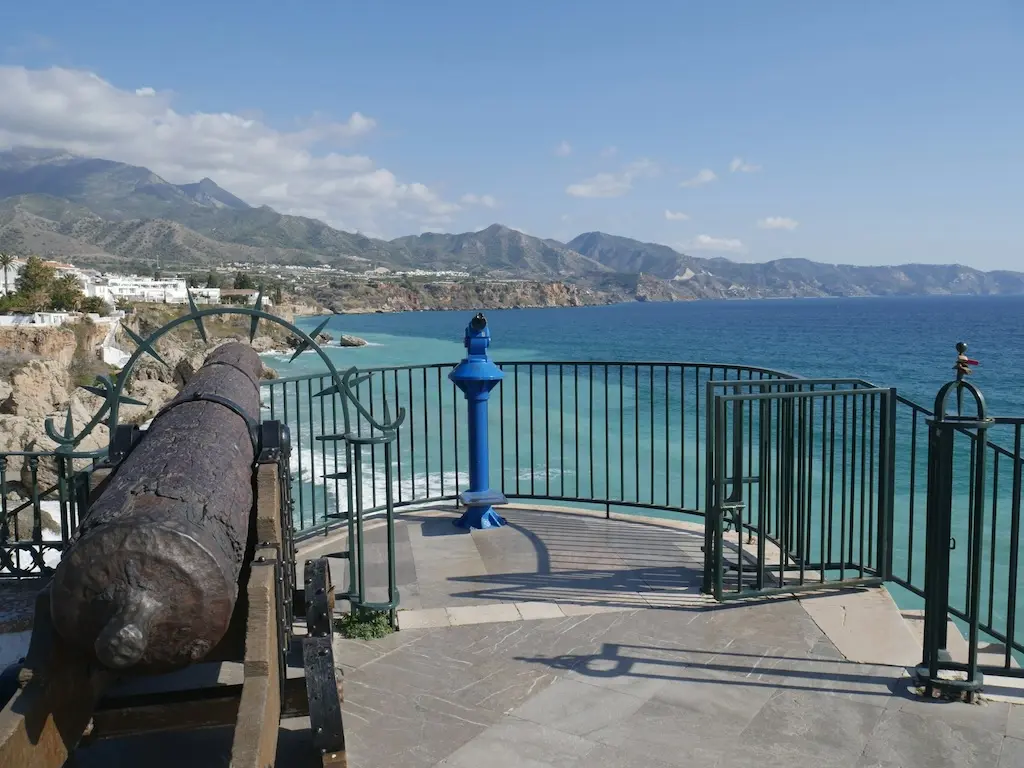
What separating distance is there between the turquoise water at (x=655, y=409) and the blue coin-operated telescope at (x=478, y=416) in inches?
10.7

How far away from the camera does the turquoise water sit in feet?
27.6

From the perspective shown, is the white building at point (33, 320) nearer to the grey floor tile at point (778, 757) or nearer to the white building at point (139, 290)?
the white building at point (139, 290)

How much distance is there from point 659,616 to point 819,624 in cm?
95

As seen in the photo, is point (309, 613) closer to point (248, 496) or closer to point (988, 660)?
point (248, 496)

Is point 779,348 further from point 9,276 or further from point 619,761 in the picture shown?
point 619,761

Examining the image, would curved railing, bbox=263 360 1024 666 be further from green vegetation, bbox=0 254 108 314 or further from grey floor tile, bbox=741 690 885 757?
green vegetation, bbox=0 254 108 314

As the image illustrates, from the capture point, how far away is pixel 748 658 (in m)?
4.56

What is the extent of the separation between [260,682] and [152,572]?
0.58 m

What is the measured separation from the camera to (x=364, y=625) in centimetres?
501

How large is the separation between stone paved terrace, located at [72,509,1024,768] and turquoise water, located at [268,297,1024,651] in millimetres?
719

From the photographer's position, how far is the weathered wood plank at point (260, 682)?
98.3 inches

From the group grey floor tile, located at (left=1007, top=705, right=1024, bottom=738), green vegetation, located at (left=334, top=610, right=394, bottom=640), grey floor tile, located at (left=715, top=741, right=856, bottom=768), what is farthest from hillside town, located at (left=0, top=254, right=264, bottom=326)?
grey floor tile, located at (left=1007, top=705, right=1024, bottom=738)

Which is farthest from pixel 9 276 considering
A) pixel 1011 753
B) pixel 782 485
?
pixel 1011 753

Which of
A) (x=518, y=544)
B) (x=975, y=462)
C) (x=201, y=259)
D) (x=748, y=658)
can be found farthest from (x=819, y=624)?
(x=201, y=259)
